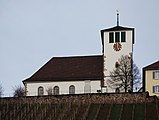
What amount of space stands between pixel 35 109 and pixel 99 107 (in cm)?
810

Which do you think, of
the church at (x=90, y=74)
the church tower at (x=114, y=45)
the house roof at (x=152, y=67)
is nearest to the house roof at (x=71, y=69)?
the church at (x=90, y=74)

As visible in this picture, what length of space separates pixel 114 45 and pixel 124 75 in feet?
22.1

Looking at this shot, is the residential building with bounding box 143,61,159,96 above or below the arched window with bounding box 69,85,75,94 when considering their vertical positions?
above

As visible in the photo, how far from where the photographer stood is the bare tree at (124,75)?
81100 mm

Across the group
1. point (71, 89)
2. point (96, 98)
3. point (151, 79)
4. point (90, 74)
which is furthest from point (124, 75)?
point (96, 98)

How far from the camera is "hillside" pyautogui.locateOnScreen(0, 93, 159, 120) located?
58844 mm

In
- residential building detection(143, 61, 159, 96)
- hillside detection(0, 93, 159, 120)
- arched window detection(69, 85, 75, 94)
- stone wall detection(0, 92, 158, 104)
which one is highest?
residential building detection(143, 61, 159, 96)

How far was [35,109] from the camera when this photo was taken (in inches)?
2539

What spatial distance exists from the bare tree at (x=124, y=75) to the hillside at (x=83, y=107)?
51.2 feet

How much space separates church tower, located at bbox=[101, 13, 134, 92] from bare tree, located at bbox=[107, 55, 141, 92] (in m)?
0.90

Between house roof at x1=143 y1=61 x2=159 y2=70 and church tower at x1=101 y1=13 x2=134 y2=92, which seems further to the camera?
church tower at x1=101 y1=13 x2=134 y2=92

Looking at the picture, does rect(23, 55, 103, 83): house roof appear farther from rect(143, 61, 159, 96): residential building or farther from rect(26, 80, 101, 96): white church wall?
rect(143, 61, 159, 96): residential building

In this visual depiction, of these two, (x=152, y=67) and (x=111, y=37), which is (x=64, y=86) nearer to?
(x=111, y=37)

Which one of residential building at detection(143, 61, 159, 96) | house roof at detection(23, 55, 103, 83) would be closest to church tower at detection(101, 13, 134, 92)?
house roof at detection(23, 55, 103, 83)
